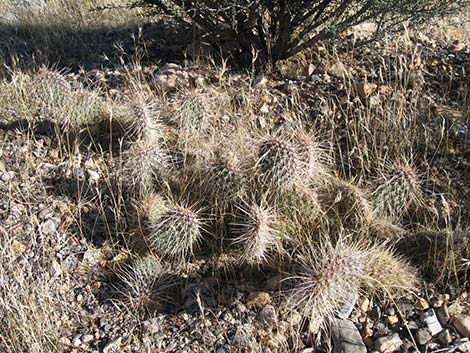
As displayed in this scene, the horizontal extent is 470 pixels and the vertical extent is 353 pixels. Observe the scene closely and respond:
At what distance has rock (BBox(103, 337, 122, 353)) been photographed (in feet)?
9.02

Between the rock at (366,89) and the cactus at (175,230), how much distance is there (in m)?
1.99

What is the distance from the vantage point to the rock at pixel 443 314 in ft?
9.53

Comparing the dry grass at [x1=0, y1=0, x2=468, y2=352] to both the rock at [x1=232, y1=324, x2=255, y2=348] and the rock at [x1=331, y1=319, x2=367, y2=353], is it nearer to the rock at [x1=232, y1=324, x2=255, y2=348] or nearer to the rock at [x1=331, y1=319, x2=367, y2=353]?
the rock at [x1=331, y1=319, x2=367, y2=353]

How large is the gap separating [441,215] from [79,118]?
2.57 metres

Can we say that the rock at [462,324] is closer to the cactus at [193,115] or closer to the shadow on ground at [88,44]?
the cactus at [193,115]

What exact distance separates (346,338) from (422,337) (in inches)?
15.5

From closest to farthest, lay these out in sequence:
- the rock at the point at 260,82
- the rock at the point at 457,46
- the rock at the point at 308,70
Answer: the rock at the point at 260,82
the rock at the point at 308,70
the rock at the point at 457,46

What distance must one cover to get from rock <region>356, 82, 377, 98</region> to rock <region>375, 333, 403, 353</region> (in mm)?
2129

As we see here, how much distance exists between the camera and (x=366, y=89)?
4.34 metres

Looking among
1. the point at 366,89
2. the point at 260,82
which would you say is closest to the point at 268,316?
the point at 366,89

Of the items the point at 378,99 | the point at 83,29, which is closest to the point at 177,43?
the point at 83,29

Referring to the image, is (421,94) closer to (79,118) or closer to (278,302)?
(278,302)

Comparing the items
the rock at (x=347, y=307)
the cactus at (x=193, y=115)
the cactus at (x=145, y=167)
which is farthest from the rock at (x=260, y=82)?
the rock at (x=347, y=307)

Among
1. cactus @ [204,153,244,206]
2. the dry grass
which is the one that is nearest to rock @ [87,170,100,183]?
the dry grass
